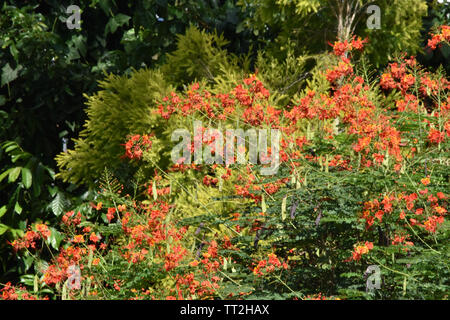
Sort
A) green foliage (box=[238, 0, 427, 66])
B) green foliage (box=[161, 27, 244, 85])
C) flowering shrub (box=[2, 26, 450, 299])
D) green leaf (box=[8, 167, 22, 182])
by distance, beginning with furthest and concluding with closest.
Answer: green foliage (box=[238, 0, 427, 66])
green foliage (box=[161, 27, 244, 85])
green leaf (box=[8, 167, 22, 182])
flowering shrub (box=[2, 26, 450, 299])

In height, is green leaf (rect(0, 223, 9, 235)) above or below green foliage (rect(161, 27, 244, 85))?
below

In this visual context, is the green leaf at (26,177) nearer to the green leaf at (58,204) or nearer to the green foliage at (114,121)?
the green leaf at (58,204)

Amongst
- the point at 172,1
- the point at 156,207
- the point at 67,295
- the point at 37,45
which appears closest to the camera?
the point at 67,295

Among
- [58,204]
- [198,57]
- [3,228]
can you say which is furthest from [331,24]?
[3,228]

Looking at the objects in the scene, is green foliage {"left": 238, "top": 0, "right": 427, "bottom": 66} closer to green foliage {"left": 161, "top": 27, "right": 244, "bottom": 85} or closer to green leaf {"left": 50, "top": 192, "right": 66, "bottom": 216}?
green foliage {"left": 161, "top": 27, "right": 244, "bottom": 85}

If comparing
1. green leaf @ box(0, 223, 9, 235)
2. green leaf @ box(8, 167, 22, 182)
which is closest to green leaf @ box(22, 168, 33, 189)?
green leaf @ box(8, 167, 22, 182)

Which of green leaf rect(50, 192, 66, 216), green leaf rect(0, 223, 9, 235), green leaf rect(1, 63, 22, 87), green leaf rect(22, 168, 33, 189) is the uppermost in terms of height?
green leaf rect(1, 63, 22, 87)

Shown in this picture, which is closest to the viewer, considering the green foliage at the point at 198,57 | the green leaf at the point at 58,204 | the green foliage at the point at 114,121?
the green leaf at the point at 58,204

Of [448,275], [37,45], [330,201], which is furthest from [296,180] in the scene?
[37,45]

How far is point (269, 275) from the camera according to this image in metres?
3.72

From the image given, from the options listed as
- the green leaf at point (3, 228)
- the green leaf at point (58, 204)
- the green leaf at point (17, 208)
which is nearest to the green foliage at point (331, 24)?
the green leaf at point (58, 204)

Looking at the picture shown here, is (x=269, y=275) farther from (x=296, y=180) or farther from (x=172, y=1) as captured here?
(x=172, y=1)

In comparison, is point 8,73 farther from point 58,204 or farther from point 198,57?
point 198,57
